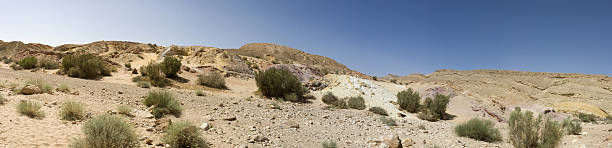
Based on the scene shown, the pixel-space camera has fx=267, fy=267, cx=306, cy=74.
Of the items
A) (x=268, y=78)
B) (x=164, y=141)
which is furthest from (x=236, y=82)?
(x=164, y=141)

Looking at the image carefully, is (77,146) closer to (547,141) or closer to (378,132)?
(378,132)

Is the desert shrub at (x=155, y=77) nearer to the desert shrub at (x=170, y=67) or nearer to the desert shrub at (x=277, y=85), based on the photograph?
the desert shrub at (x=170, y=67)

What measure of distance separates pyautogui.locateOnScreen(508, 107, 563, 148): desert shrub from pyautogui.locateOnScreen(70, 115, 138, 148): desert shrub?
20.9ft

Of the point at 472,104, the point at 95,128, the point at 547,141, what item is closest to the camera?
the point at 95,128

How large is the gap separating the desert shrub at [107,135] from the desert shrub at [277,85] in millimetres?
8800

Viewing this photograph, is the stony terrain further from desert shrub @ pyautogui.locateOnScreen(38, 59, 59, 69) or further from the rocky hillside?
the rocky hillside

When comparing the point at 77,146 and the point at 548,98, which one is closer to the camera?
the point at 77,146

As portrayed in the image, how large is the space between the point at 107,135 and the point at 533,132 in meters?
6.76

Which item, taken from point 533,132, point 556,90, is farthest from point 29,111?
point 556,90

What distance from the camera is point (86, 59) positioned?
1280 centimetres

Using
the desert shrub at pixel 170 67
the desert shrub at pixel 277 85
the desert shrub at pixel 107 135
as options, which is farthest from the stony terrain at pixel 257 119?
the desert shrub at pixel 170 67

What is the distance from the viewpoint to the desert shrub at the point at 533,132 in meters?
4.54

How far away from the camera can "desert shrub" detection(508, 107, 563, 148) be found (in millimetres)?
4539

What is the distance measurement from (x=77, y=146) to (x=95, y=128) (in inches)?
11.9
